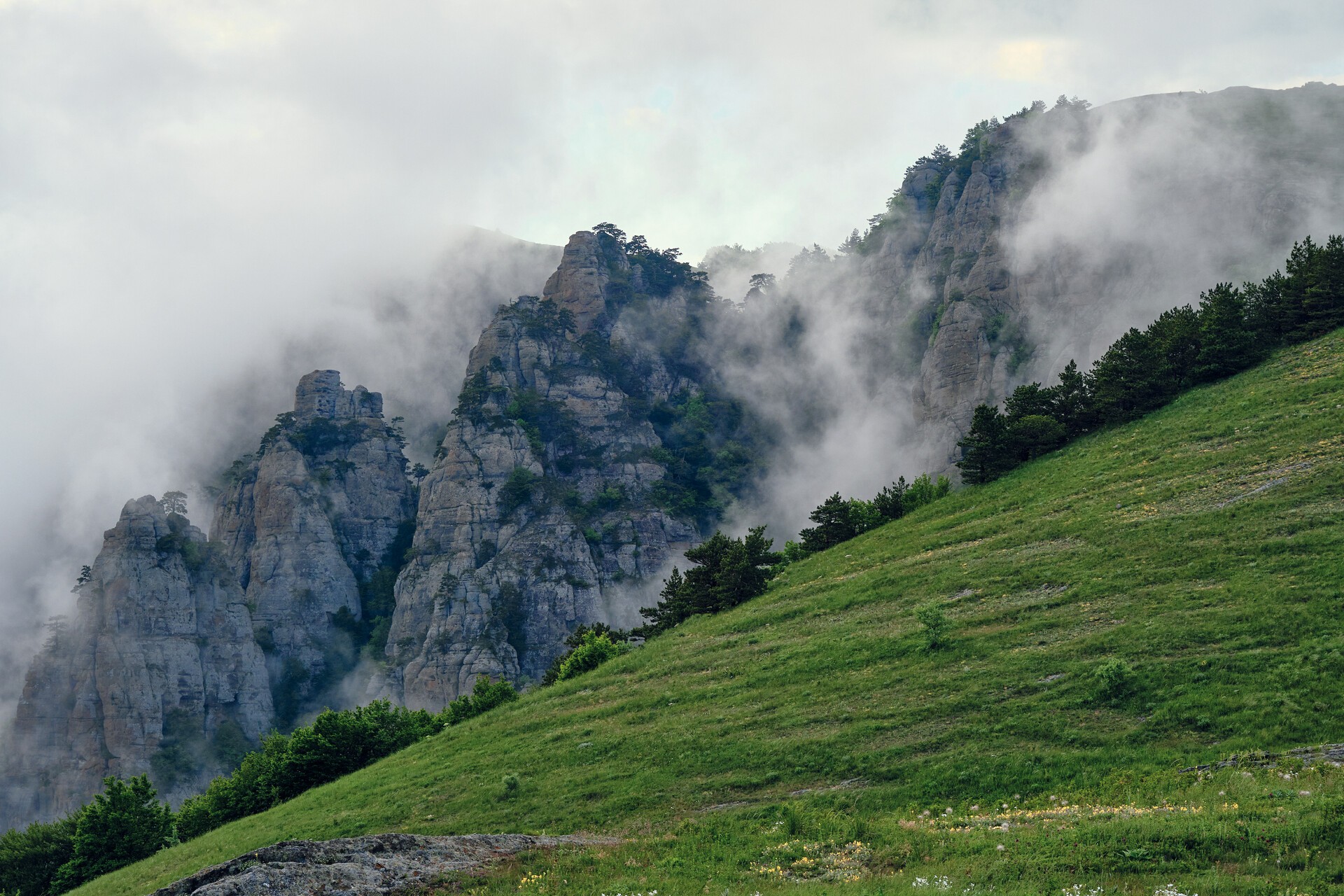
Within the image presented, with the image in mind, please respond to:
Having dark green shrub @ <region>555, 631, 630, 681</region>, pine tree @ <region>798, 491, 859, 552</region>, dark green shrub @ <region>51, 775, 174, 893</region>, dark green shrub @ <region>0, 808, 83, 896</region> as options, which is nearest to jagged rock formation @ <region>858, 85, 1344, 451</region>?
pine tree @ <region>798, 491, 859, 552</region>

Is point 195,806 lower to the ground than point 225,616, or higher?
lower

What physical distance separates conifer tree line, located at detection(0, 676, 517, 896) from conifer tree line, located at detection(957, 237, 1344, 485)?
120 feet

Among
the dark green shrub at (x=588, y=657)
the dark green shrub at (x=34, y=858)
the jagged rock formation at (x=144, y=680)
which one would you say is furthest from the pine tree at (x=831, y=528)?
the jagged rock formation at (x=144, y=680)

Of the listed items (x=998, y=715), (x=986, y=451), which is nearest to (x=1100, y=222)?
(x=986, y=451)

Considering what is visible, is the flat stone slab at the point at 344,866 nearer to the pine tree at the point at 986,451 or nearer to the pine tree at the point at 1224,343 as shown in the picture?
the pine tree at the point at 986,451

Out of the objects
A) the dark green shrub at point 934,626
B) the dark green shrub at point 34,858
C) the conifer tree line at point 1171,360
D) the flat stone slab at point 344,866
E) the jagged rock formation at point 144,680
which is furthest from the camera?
the jagged rock formation at point 144,680

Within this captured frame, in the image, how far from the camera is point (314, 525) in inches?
6452

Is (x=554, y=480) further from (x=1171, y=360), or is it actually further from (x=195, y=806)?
(x=1171, y=360)

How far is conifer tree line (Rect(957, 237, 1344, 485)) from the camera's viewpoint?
57.8 meters

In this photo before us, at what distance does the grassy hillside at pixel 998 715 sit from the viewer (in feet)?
61.4

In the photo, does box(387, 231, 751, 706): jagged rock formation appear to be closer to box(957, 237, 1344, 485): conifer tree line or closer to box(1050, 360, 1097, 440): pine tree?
box(957, 237, 1344, 485): conifer tree line

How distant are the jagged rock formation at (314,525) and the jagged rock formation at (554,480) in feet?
69.7

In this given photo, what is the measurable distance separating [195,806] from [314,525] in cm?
10527

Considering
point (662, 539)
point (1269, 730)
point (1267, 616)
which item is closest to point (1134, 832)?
point (1269, 730)
